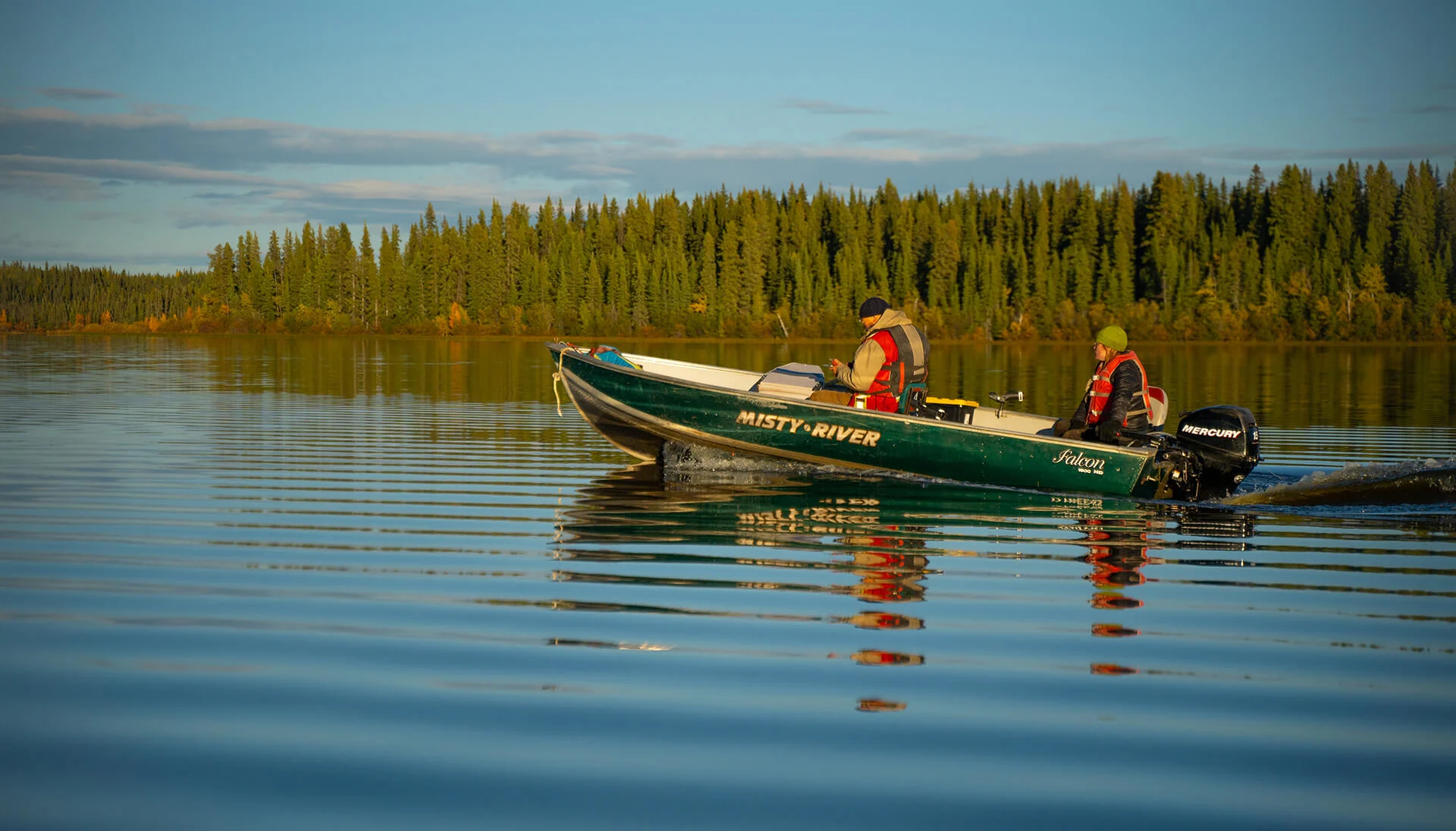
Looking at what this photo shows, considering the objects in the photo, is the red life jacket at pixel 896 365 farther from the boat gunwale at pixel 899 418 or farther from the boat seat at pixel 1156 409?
the boat seat at pixel 1156 409

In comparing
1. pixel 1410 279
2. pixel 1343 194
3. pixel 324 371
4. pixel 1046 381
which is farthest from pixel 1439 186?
pixel 324 371

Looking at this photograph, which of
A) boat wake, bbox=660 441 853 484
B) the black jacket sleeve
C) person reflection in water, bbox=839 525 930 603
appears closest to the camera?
person reflection in water, bbox=839 525 930 603

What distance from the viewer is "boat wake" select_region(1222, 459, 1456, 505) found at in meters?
12.9

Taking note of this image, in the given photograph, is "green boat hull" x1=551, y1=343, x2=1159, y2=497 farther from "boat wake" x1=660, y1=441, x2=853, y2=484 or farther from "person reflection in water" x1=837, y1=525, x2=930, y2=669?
"person reflection in water" x1=837, y1=525, x2=930, y2=669

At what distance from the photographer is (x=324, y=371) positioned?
150 ft

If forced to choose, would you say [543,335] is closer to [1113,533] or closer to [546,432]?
[546,432]

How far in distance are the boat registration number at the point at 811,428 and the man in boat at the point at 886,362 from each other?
0.35 m

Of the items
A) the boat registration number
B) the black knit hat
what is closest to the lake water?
the boat registration number

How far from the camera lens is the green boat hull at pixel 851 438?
13516 mm

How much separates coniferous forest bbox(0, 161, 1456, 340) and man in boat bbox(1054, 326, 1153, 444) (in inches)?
4501

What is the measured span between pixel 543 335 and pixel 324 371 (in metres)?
102

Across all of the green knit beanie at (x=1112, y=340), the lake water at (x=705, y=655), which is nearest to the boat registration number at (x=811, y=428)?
the lake water at (x=705, y=655)

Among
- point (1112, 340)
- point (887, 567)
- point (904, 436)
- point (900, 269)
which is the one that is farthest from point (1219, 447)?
point (900, 269)

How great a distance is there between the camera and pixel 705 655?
6590 millimetres
